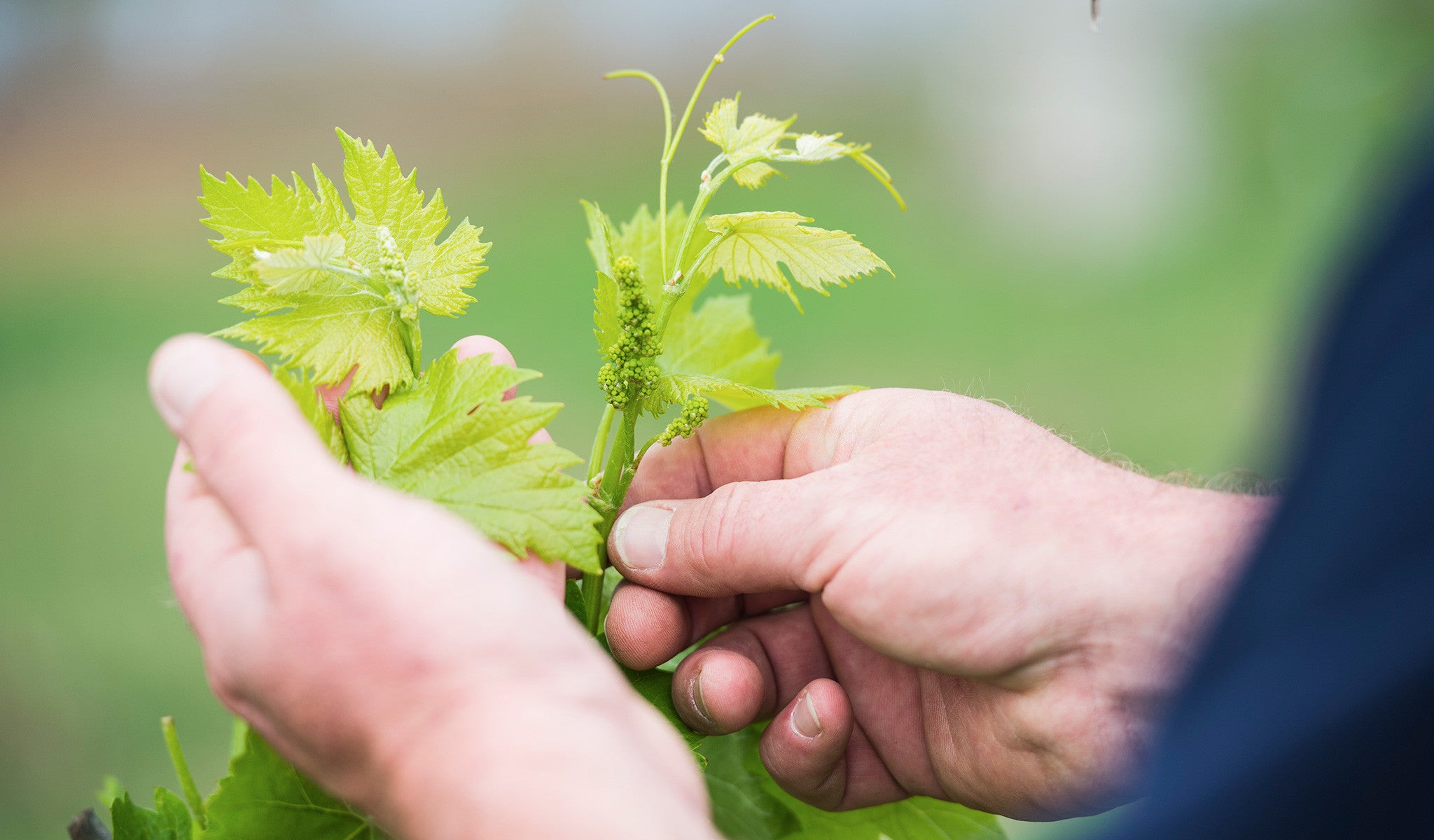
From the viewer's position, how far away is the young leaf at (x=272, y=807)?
2.03 ft

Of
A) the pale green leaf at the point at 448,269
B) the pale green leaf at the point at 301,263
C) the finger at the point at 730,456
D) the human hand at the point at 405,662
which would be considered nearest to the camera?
the human hand at the point at 405,662

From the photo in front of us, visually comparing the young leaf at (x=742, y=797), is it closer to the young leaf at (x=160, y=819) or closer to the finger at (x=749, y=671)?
the finger at (x=749, y=671)

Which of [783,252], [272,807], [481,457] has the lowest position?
[272,807]

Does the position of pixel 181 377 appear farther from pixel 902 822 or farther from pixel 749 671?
pixel 902 822

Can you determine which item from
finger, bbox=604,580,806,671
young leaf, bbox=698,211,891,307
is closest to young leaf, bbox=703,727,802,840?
finger, bbox=604,580,806,671

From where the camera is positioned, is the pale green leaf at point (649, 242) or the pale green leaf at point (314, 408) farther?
the pale green leaf at point (649, 242)

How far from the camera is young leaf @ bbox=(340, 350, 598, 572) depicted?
60cm

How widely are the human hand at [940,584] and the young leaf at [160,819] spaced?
15.3 inches

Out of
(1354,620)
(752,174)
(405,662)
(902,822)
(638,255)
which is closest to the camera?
(1354,620)

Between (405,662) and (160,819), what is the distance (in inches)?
18.6

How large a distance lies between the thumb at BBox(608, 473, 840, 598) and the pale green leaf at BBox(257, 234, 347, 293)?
32 cm

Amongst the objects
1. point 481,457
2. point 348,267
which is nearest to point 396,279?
point 348,267

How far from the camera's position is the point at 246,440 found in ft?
1.66

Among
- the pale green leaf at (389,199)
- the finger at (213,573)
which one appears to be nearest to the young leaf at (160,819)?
the finger at (213,573)
